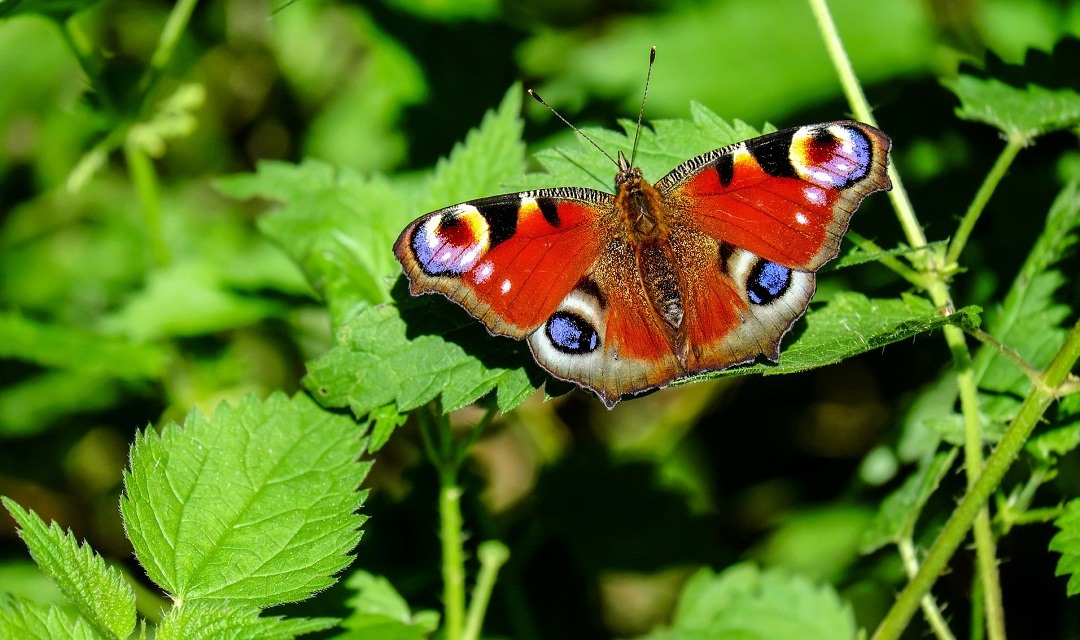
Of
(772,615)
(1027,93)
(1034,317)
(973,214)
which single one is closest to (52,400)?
(772,615)

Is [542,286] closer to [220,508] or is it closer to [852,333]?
[852,333]

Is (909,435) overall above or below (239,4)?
below

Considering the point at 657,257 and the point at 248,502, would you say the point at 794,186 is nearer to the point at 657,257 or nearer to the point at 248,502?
the point at 657,257

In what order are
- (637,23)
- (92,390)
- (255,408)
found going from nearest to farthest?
(255,408) < (92,390) < (637,23)

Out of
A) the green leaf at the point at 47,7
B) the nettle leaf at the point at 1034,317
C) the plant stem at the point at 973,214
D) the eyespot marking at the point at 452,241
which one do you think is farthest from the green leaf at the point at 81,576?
the nettle leaf at the point at 1034,317

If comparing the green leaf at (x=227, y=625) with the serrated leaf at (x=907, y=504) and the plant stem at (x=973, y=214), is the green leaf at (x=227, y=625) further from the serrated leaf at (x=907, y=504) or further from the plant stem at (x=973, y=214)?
the plant stem at (x=973, y=214)

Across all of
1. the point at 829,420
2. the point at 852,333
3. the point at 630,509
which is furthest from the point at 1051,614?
the point at 852,333

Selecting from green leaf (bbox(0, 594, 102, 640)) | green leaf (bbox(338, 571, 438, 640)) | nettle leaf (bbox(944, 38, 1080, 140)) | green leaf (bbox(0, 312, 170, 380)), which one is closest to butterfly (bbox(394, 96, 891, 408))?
nettle leaf (bbox(944, 38, 1080, 140))
